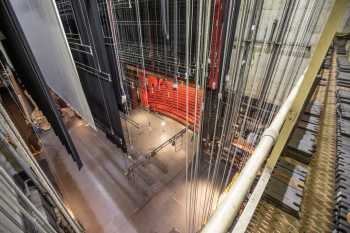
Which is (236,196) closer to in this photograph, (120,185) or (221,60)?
(221,60)

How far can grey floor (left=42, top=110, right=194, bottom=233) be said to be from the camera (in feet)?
10.1

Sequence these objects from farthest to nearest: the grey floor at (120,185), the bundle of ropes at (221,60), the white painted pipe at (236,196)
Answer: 1. the grey floor at (120,185)
2. the bundle of ropes at (221,60)
3. the white painted pipe at (236,196)

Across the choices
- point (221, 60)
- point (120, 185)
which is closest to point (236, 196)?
point (221, 60)

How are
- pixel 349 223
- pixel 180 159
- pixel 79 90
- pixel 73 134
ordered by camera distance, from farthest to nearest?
pixel 73 134, pixel 180 159, pixel 79 90, pixel 349 223

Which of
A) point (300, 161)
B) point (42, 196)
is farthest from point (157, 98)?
point (300, 161)

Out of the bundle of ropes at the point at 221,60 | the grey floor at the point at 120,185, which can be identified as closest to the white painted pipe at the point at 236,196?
the bundle of ropes at the point at 221,60

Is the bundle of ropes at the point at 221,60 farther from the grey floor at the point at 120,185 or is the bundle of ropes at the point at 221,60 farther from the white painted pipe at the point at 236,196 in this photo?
the white painted pipe at the point at 236,196

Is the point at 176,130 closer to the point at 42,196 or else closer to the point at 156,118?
the point at 156,118

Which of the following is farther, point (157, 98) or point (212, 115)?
point (157, 98)

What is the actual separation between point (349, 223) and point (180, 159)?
380cm

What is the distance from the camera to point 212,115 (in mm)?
3523

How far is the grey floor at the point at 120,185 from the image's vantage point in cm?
307

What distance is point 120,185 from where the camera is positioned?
372 centimetres

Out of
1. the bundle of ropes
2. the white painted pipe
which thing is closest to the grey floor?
the bundle of ropes
